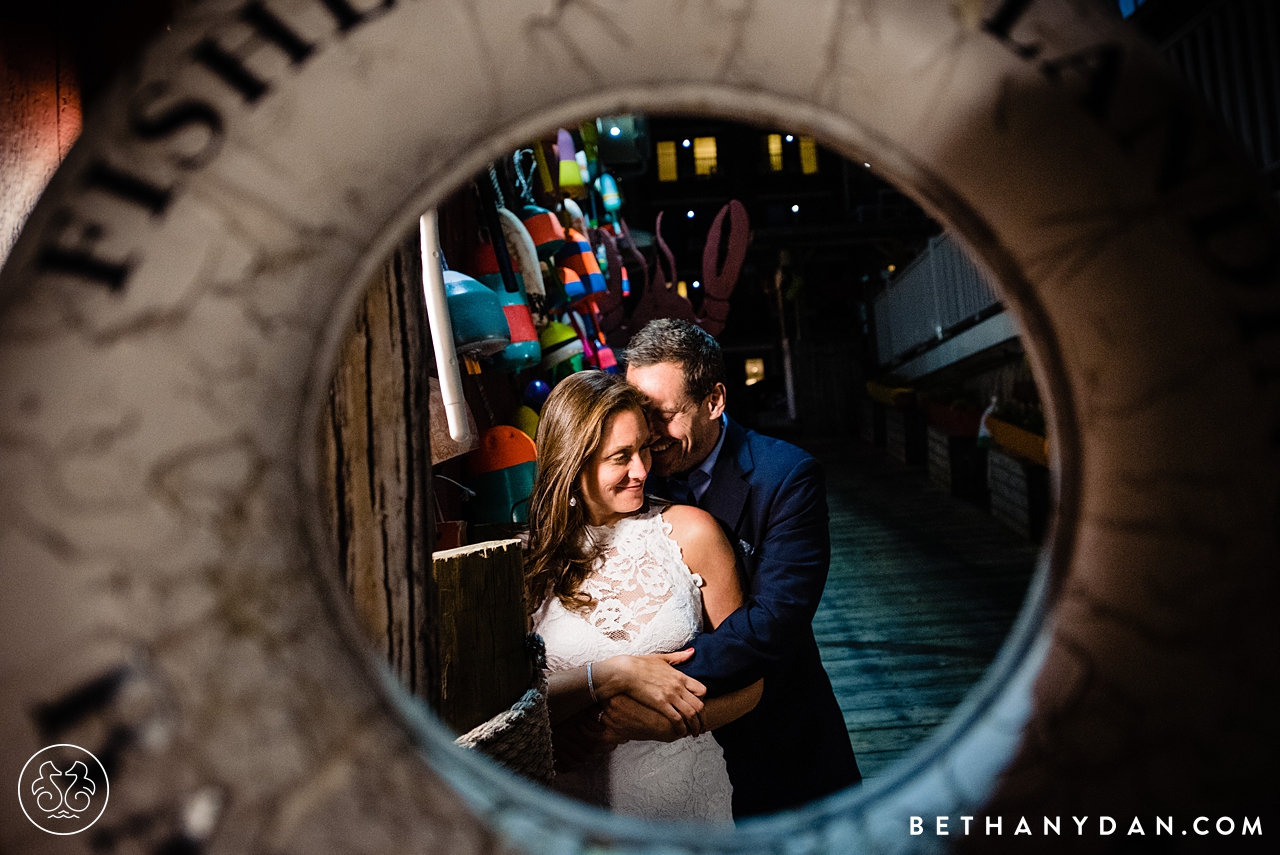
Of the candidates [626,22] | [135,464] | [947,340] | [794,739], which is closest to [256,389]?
[135,464]

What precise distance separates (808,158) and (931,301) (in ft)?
35.6

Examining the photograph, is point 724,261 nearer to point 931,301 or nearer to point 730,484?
point 730,484

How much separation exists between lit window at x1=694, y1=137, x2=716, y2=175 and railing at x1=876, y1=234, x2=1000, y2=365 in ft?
26.3

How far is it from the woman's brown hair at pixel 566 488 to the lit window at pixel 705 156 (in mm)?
18497

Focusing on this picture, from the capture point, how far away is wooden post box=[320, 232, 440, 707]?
0.71 meters

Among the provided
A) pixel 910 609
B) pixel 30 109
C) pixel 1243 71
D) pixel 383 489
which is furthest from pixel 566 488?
pixel 910 609

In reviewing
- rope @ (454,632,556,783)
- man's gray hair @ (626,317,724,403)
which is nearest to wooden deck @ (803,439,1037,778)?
man's gray hair @ (626,317,724,403)

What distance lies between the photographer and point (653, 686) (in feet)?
4.58

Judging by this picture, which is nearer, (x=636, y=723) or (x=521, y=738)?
(x=521, y=738)

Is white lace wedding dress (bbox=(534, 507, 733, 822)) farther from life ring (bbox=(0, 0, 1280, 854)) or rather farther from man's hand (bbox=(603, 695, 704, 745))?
life ring (bbox=(0, 0, 1280, 854))

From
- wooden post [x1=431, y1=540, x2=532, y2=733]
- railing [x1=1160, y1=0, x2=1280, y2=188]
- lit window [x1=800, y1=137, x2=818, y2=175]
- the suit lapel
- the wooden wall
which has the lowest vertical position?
wooden post [x1=431, y1=540, x2=532, y2=733]

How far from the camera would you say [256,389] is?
492 millimetres

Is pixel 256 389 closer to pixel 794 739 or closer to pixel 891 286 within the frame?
pixel 794 739

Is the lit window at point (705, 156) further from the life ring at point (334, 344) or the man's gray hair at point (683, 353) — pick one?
the life ring at point (334, 344)
